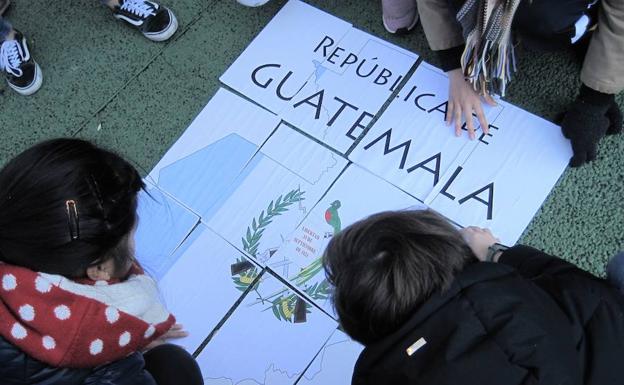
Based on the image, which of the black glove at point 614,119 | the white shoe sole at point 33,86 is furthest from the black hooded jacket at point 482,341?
the white shoe sole at point 33,86

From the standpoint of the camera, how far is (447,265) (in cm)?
66

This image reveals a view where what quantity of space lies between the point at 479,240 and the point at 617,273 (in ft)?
0.70

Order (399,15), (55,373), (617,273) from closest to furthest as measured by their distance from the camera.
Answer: (55,373), (617,273), (399,15)

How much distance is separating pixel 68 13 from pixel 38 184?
3.46 feet

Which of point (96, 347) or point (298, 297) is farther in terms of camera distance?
point (298, 297)

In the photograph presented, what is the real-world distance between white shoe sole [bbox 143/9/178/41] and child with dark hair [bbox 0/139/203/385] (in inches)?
30.8

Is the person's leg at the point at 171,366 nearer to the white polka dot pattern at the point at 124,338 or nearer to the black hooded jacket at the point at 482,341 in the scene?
the white polka dot pattern at the point at 124,338

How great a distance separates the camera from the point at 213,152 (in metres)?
1.29

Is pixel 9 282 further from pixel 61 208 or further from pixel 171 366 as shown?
pixel 171 366

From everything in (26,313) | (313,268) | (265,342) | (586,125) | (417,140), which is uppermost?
(586,125)

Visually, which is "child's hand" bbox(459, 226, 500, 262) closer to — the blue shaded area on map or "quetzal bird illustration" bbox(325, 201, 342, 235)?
"quetzal bird illustration" bbox(325, 201, 342, 235)

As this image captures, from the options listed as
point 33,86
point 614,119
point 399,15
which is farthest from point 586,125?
point 33,86

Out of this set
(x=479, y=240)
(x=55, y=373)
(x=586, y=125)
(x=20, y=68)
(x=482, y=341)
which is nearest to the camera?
(x=482, y=341)

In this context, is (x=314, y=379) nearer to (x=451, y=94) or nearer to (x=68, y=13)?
(x=451, y=94)
